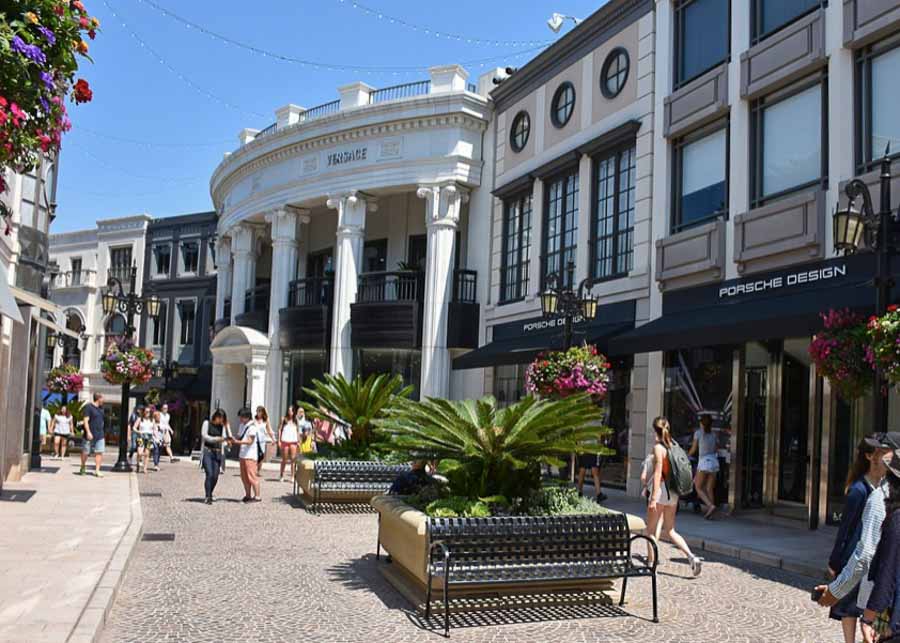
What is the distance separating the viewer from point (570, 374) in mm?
16000

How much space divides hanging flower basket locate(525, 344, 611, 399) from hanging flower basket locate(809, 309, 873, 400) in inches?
228

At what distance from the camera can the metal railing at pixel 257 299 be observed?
107 feet

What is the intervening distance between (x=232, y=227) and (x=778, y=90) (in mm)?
23282

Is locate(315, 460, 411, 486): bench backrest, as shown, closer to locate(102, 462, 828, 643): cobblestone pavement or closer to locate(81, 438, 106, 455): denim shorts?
locate(102, 462, 828, 643): cobblestone pavement

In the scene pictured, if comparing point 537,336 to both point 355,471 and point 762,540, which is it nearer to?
point 355,471

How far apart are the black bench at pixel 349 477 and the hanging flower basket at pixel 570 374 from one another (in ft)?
9.69

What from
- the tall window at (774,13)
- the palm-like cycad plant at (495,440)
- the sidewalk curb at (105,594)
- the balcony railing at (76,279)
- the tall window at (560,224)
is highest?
the tall window at (774,13)

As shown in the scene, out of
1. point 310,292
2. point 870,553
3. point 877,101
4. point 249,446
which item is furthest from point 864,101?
point 310,292

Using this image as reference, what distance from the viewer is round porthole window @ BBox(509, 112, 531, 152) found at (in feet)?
79.5

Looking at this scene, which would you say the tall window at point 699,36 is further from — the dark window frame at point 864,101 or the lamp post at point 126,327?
the lamp post at point 126,327

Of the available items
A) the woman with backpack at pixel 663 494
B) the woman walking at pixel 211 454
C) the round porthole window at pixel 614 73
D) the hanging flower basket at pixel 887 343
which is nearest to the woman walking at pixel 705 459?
the woman with backpack at pixel 663 494

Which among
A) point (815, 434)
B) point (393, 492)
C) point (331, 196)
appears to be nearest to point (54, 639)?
point (393, 492)

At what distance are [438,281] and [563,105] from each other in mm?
6313

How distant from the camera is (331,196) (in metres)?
28.3
